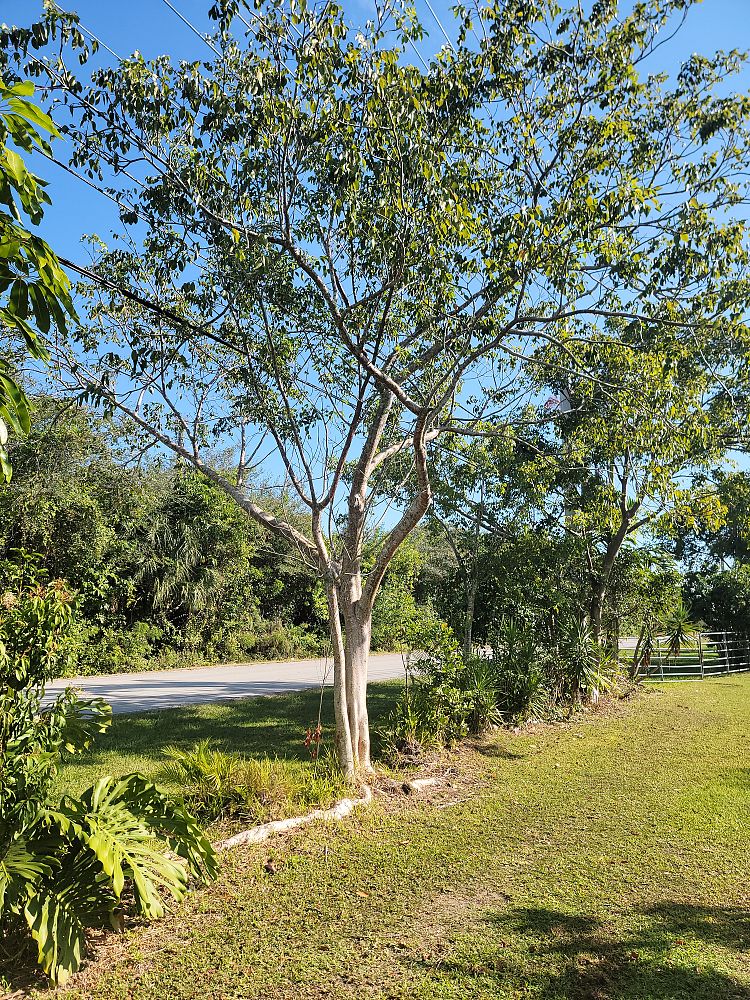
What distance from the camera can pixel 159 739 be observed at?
8805 mm

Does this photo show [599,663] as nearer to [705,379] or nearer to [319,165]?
[705,379]

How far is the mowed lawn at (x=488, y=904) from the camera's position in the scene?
Answer: 3582 millimetres

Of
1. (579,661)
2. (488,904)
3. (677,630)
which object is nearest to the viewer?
(488,904)

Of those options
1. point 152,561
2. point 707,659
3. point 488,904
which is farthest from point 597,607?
point 152,561

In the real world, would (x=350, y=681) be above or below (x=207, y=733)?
above

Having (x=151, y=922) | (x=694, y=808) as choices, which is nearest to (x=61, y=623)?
(x=151, y=922)

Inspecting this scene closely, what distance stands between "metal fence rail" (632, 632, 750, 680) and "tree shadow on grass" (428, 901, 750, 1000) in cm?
1386

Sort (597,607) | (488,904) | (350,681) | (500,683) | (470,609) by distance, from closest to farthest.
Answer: (488,904) → (350,681) → (500,683) → (470,609) → (597,607)

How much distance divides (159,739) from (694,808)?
20.6 feet

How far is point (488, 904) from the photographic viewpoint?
4.47 m

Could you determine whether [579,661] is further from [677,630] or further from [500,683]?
[677,630]

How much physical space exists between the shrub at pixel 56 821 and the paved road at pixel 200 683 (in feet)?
18.3

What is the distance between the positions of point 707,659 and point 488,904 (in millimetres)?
17591

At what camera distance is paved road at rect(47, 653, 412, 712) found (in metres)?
12.1
